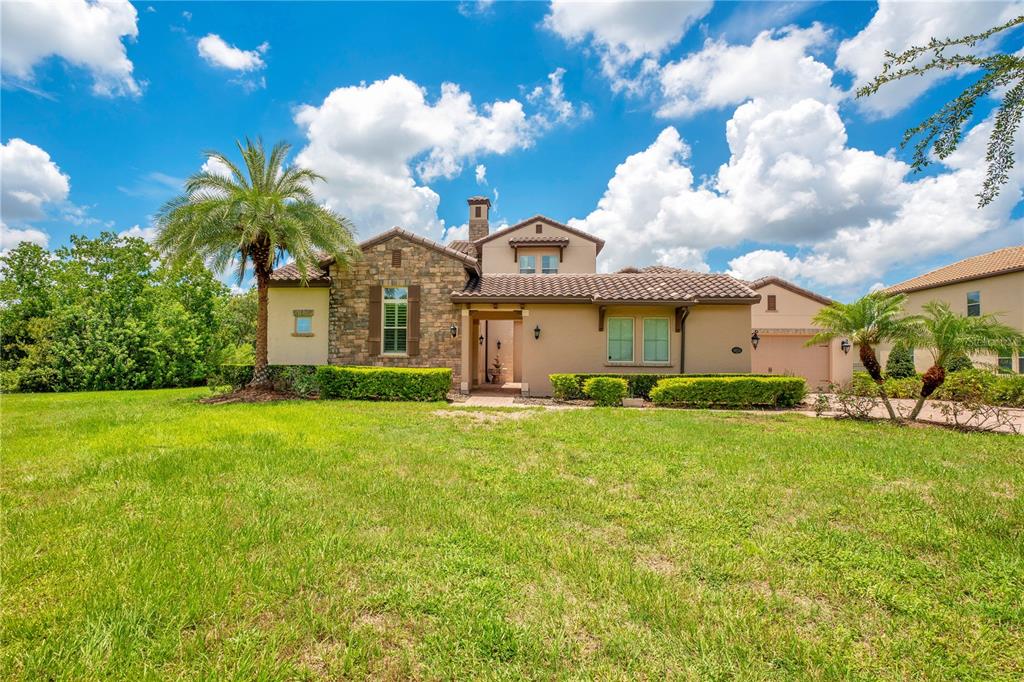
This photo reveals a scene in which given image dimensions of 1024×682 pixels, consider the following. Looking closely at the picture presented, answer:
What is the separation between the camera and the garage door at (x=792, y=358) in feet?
64.4

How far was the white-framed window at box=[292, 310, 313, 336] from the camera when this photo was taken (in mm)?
15125

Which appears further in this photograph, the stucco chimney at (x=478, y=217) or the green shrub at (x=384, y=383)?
the stucco chimney at (x=478, y=217)

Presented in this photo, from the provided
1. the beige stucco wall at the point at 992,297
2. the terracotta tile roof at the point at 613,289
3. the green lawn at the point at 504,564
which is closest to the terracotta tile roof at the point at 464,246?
the terracotta tile roof at the point at 613,289

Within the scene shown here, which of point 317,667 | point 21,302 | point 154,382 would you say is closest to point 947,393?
point 317,667

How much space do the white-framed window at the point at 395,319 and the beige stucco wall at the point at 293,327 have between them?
2.23 metres

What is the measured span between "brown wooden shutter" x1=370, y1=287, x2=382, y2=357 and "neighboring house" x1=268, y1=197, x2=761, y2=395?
3cm

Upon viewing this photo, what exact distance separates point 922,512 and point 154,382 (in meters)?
24.7

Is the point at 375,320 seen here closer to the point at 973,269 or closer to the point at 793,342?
the point at 793,342

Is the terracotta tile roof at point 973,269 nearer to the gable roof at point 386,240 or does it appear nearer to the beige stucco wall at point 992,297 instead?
the beige stucco wall at point 992,297

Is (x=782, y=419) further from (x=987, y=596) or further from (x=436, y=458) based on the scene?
(x=436, y=458)

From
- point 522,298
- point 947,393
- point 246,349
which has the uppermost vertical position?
point 522,298

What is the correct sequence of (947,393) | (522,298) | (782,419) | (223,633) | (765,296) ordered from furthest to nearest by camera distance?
(765,296), (522,298), (947,393), (782,419), (223,633)

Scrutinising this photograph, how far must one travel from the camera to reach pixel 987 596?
292cm

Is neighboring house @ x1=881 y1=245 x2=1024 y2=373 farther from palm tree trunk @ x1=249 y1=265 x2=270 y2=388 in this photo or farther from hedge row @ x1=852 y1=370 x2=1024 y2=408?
palm tree trunk @ x1=249 y1=265 x2=270 y2=388
